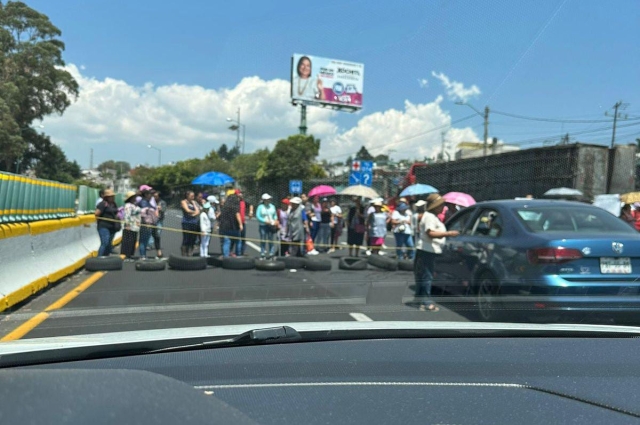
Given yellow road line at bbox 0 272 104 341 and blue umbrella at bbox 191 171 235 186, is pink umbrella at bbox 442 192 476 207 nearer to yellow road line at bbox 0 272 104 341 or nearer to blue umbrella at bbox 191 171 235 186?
blue umbrella at bbox 191 171 235 186

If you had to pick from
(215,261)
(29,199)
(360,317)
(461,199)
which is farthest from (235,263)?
(360,317)

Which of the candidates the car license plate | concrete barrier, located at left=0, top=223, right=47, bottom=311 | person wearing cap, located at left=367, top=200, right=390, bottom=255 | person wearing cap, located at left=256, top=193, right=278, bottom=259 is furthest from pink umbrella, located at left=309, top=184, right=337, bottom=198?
the car license plate

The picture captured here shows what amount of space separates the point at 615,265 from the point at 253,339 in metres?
4.64

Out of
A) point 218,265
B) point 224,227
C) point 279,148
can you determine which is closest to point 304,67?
point 224,227

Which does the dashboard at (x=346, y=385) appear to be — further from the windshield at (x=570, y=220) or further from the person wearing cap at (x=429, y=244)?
the person wearing cap at (x=429, y=244)

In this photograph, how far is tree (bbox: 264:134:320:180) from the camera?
40.8 meters

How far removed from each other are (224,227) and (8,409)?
12.8m

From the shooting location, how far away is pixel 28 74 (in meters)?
12.5

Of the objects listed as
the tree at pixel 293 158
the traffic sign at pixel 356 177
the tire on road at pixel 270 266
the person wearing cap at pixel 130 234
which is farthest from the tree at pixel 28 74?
the tree at pixel 293 158

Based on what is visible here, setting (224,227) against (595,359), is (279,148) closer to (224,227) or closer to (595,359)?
(224,227)

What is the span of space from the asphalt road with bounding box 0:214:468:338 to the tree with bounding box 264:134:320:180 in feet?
87.7

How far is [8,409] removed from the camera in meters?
1.62

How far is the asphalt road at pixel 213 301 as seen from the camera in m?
5.41

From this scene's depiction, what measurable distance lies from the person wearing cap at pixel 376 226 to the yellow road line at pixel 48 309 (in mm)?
7447
